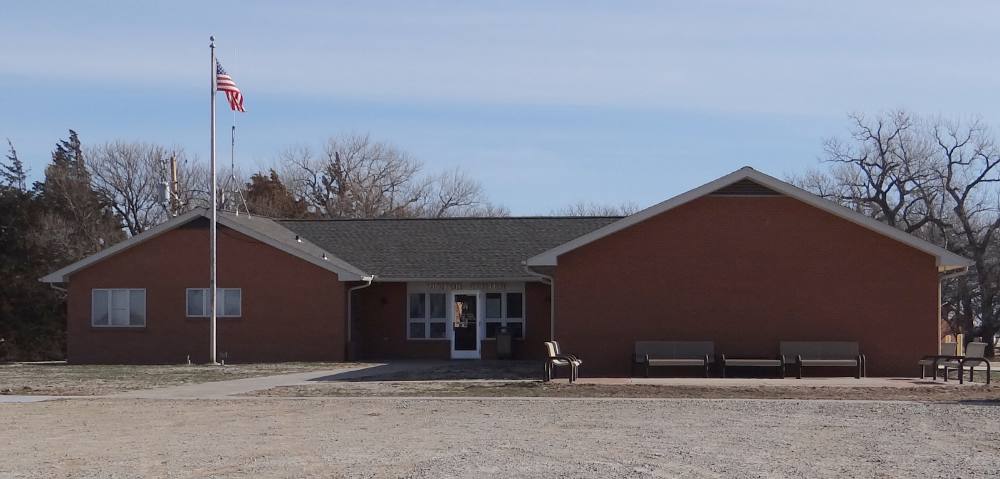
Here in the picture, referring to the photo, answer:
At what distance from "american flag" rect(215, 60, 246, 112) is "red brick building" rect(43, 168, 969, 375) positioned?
349cm

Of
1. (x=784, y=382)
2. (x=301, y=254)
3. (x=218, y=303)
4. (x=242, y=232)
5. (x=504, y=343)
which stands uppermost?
(x=242, y=232)

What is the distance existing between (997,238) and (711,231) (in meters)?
23.9

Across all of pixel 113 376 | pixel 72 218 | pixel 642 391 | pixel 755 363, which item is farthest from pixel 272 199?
pixel 642 391

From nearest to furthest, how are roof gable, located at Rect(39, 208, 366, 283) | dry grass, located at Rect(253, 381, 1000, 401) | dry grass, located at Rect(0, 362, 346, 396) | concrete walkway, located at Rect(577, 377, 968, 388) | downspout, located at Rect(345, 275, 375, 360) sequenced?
dry grass, located at Rect(253, 381, 1000, 401), concrete walkway, located at Rect(577, 377, 968, 388), dry grass, located at Rect(0, 362, 346, 396), roof gable, located at Rect(39, 208, 366, 283), downspout, located at Rect(345, 275, 375, 360)

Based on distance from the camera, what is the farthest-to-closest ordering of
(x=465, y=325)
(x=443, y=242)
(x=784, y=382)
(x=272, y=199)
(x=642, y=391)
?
1. (x=272, y=199)
2. (x=443, y=242)
3. (x=465, y=325)
4. (x=784, y=382)
5. (x=642, y=391)

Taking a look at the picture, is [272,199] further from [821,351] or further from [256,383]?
[821,351]

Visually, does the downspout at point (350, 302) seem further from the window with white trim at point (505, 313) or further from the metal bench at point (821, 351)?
the metal bench at point (821, 351)

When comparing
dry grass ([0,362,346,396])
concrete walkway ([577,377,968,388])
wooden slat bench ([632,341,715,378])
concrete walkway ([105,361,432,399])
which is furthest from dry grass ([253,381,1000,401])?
dry grass ([0,362,346,396])

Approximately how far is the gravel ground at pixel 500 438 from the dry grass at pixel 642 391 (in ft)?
4.11

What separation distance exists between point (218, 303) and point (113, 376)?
6.23 m

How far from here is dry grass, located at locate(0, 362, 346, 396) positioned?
24.3 metres

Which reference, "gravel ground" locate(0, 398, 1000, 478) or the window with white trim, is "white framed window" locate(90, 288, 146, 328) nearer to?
the window with white trim

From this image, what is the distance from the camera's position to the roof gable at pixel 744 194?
1041 inches

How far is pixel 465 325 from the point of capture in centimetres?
3431
